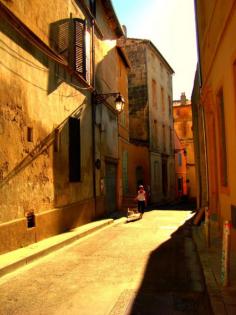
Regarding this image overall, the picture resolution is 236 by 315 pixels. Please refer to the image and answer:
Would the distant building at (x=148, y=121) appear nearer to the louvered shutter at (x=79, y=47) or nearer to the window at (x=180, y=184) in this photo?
the window at (x=180, y=184)

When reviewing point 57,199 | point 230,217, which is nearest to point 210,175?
point 230,217

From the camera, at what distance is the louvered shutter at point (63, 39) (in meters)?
12.0

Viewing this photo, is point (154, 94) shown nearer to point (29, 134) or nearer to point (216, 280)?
point (29, 134)

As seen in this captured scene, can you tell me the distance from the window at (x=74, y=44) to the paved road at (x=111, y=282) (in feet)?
19.9

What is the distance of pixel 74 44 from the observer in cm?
1288

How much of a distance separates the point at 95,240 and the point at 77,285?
15.8ft

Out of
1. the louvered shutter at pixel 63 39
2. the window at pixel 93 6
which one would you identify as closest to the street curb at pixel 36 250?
the louvered shutter at pixel 63 39

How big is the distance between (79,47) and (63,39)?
1134 mm

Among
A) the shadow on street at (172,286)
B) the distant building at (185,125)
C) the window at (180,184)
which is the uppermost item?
the distant building at (185,125)

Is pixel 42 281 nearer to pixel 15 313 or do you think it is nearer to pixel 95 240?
pixel 15 313

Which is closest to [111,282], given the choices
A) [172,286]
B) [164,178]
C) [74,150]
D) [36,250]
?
[172,286]

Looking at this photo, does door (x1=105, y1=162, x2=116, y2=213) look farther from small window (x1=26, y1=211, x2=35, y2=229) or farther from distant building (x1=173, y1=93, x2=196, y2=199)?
distant building (x1=173, y1=93, x2=196, y2=199)

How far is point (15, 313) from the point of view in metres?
4.71

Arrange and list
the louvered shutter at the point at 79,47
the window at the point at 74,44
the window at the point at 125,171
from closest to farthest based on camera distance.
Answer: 1. the window at the point at 74,44
2. the louvered shutter at the point at 79,47
3. the window at the point at 125,171
